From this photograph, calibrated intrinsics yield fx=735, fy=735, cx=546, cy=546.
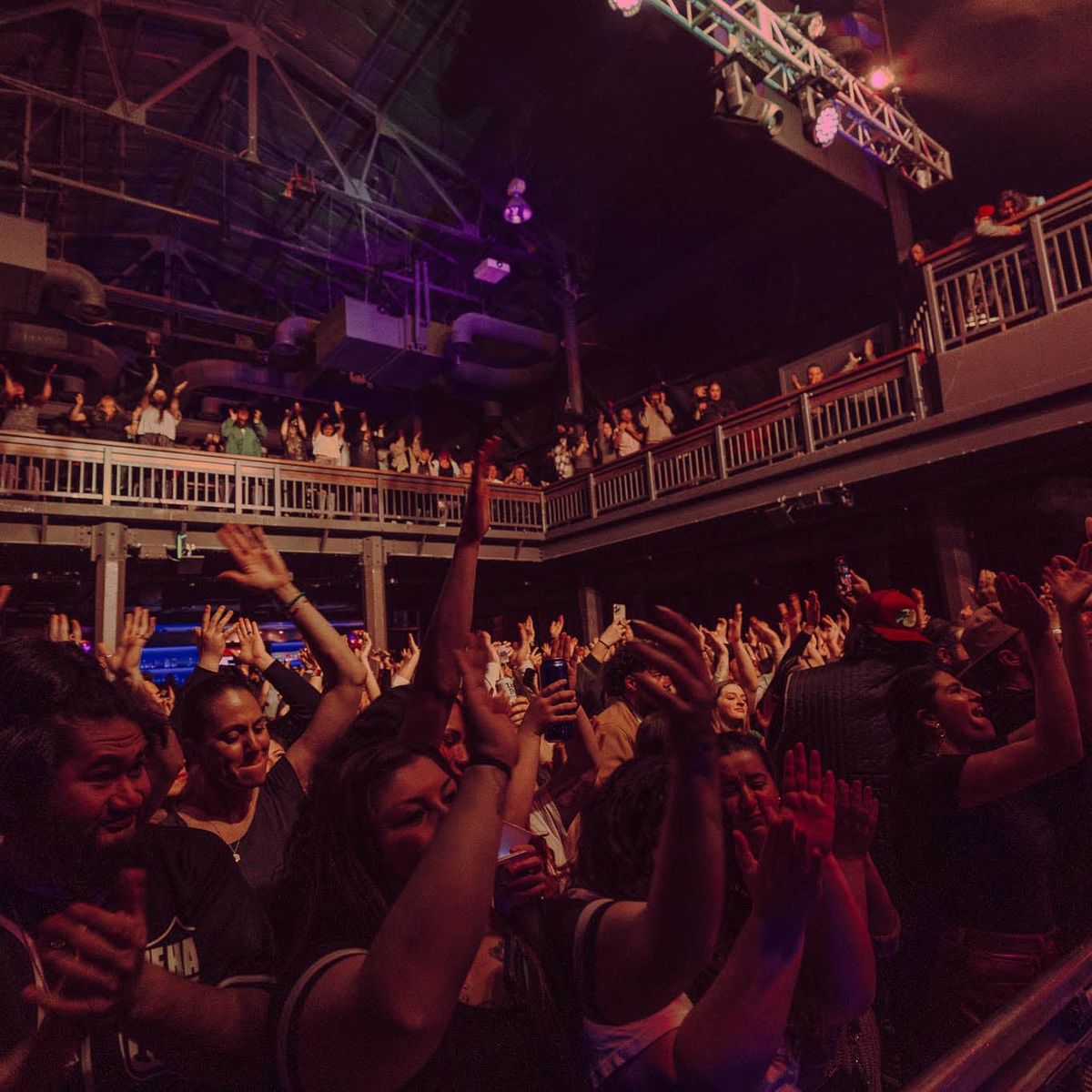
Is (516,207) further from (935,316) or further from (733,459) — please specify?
(935,316)

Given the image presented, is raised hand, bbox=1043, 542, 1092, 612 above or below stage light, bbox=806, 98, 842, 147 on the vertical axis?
below

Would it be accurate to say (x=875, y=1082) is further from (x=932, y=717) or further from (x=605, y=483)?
(x=605, y=483)

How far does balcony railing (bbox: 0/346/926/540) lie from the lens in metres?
9.07

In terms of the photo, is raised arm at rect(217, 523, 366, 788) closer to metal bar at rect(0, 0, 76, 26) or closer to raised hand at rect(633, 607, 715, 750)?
raised hand at rect(633, 607, 715, 750)

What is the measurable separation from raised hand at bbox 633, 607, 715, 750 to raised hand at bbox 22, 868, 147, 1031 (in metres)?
0.68

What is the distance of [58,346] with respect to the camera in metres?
12.5

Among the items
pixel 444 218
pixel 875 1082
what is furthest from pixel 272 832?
pixel 444 218

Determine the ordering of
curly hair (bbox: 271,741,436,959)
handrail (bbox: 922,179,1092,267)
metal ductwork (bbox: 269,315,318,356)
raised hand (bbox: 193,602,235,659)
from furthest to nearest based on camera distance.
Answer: metal ductwork (bbox: 269,315,318,356) → handrail (bbox: 922,179,1092,267) → raised hand (bbox: 193,602,235,659) → curly hair (bbox: 271,741,436,959)

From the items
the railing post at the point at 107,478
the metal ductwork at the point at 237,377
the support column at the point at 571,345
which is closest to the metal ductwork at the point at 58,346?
the metal ductwork at the point at 237,377

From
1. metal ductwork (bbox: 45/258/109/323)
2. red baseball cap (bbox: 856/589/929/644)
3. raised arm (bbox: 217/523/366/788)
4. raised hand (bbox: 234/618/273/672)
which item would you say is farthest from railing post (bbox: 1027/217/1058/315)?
metal ductwork (bbox: 45/258/109/323)

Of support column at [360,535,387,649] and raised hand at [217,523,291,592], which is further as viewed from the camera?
support column at [360,535,387,649]

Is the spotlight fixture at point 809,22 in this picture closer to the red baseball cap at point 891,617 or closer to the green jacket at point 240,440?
the red baseball cap at point 891,617

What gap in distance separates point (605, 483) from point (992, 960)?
34.2ft

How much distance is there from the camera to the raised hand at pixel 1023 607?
→ 205cm
